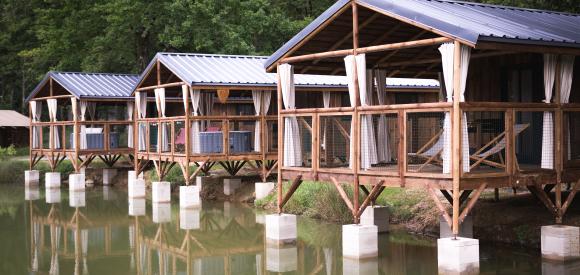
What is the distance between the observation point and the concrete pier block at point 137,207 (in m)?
23.0

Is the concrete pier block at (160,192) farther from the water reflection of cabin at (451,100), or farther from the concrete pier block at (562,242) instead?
the concrete pier block at (562,242)

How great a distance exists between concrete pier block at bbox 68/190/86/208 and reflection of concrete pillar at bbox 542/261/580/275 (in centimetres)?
1664

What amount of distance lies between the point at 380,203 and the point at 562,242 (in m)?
6.16

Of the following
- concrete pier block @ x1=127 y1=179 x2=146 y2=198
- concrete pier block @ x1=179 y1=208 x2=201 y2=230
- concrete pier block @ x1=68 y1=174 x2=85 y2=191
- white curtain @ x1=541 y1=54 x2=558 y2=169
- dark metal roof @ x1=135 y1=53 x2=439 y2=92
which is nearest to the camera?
white curtain @ x1=541 y1=54 x2=558 y2=169

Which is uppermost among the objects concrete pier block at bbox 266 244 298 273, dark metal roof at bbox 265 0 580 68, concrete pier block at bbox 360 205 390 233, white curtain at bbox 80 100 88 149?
dark metal roof at bbox 265 0 580 68

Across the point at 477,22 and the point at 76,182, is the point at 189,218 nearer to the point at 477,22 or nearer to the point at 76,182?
the point at 76,182

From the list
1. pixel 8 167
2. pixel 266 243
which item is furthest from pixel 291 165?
pixel 8 167

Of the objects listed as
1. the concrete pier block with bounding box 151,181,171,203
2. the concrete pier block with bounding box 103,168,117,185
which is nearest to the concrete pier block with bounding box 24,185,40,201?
the concrete pier block with bounding box 103,168,117,185

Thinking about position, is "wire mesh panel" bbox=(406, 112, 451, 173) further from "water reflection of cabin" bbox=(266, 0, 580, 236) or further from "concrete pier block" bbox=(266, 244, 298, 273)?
"concrete pier block" bbox=(266, 244, 298, 273)

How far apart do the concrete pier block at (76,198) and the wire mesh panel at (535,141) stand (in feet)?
50.6

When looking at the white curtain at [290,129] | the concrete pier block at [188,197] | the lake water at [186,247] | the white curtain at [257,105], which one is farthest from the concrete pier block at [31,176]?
the white curtain at [290,129]

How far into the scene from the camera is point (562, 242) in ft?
44.2

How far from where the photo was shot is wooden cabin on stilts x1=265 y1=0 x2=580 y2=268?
41.2 ft

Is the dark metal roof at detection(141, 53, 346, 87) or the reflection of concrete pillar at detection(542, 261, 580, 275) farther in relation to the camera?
the dark metal roof at detection(141, 53, 346, 87)
